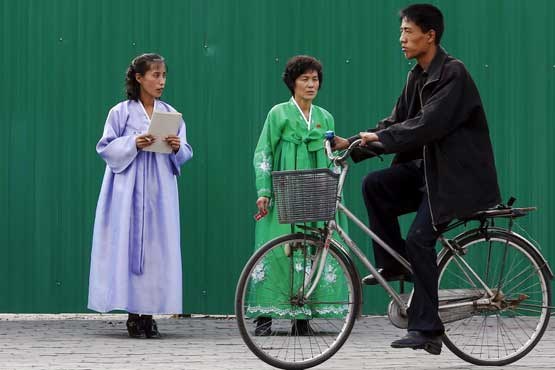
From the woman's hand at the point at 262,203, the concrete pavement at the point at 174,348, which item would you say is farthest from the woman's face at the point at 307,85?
the concrete pavement at the point at 174,348

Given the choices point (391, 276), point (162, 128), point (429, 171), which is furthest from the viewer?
point (162, 128)

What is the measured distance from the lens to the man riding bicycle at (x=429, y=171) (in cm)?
617

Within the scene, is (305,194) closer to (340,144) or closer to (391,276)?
Answer: (340,144)

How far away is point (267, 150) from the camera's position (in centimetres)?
809

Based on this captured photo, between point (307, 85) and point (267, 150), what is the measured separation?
487 millimetres

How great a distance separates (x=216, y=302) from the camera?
352 inches

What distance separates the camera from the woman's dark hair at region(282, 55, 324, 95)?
26.5 ft

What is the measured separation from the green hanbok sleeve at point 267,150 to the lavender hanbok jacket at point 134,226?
1.60 ft

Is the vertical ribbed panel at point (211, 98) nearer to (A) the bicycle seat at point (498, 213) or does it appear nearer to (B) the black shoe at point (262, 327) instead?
(B) the black shoe at point (262, 327)

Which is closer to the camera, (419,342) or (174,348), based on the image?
(419,342)

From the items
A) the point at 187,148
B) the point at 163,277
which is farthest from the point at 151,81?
the point at 163,277

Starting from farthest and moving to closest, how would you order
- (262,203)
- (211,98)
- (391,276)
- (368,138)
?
(211,98) → (262,203) → (391,276) → (368,138)

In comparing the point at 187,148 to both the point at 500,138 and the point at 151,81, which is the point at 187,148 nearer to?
the point at 151,81

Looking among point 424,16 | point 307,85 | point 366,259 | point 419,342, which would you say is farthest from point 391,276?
point 307,85
